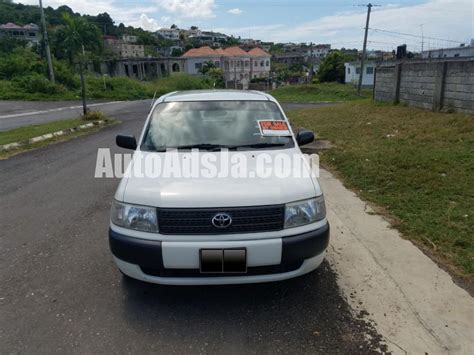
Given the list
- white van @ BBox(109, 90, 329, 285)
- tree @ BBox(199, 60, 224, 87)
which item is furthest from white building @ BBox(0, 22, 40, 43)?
white van @ BBox(109, 90, 329, 285)

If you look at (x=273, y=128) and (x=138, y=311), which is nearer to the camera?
(x=138, y=311)

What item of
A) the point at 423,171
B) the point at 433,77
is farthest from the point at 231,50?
the point at 423,171

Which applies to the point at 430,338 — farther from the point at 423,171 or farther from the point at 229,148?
the point at 423,171

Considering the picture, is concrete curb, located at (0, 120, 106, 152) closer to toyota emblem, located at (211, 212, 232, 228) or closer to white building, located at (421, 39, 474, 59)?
toyota emblem, located at (211, 212, 232, 228)

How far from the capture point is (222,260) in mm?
2445

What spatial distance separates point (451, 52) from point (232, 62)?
41142 millimetres

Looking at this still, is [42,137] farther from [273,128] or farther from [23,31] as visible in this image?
[23,31]

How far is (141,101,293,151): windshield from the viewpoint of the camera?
3.40 m

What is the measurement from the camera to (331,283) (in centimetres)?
303

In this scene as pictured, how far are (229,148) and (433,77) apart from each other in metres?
9.86

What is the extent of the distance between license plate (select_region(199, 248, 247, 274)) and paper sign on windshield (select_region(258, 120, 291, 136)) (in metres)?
1.42

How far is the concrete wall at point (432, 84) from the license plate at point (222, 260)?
9189 mm

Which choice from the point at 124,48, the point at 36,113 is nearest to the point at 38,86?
the point at 36,113

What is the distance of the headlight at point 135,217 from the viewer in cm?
254
